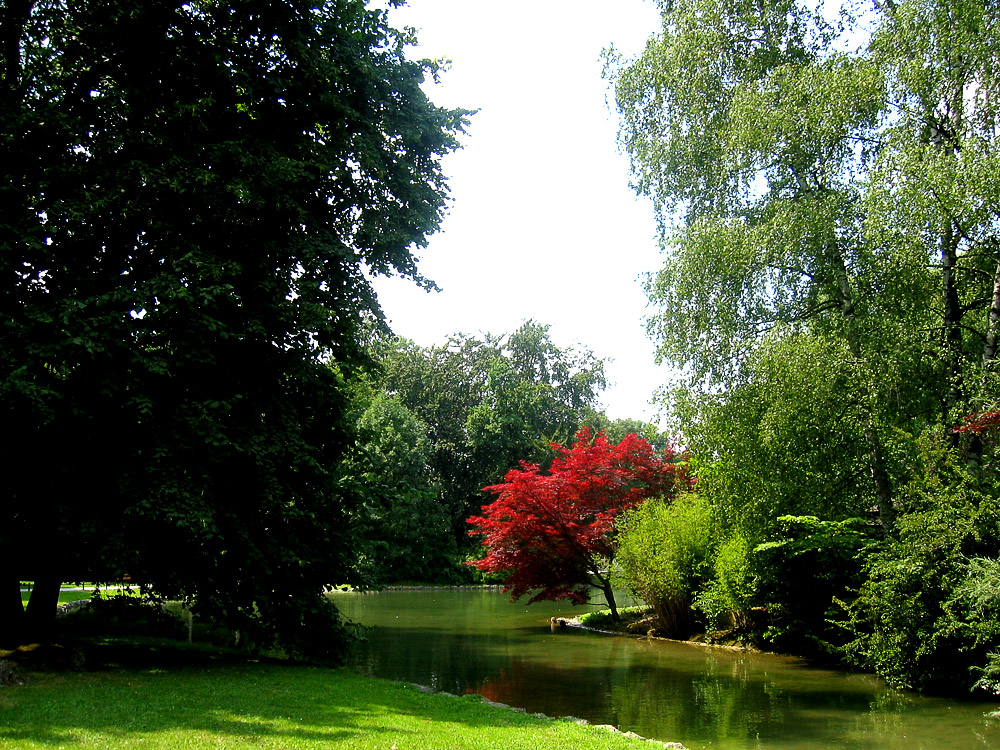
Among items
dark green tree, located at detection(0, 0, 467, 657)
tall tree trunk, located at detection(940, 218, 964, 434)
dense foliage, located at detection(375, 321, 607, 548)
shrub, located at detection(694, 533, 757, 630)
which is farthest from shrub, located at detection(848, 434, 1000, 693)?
dense foliage, located at detection(375, 321, 607, 548)

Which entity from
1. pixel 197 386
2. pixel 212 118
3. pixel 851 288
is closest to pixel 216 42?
pixel 212 118

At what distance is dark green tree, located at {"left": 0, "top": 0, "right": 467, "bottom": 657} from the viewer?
10328mm

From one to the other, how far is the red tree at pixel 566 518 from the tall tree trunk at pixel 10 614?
1454 cm

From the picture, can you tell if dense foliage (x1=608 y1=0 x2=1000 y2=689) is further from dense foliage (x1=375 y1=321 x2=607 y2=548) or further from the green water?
dense foliage (x1=375 y1=321 x2=607 y2=548)

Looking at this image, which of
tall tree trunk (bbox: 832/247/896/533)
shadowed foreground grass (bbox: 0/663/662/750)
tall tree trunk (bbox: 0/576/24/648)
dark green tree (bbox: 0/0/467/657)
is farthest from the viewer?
tall tree trunk (bbox: 832/247/896/533)

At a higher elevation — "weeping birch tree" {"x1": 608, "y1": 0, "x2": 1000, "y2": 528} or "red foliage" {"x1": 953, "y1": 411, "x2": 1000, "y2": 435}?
"weeping birch tree" {"x1": 608, "y1": 0, "x2": 1000, "y2": 528}

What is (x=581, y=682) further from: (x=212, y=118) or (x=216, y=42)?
(x=216, y=42)

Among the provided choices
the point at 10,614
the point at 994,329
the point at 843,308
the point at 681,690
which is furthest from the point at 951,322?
the point at 10,614

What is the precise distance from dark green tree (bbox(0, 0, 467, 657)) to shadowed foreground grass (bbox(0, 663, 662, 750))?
1676mm

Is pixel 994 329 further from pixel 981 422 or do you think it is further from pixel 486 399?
pixel 486 399

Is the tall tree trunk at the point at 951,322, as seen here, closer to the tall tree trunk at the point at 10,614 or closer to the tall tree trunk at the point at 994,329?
the tall tree trunk at the point at 994,329

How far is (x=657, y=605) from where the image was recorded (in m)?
21.1

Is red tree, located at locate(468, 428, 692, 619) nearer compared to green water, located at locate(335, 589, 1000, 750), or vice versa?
green water, located at locate(335, 589, 1000, 750)

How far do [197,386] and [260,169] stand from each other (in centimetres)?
329
